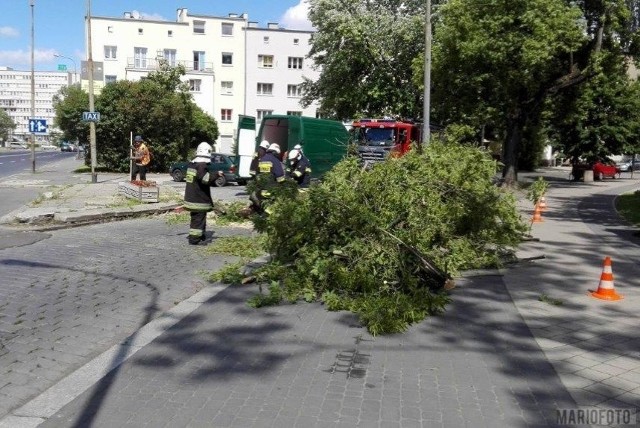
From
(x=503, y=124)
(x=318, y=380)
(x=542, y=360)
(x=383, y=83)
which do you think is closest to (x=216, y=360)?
(x=318, y=380)

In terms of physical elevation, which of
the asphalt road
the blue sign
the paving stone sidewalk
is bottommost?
the paving stone sidewalk

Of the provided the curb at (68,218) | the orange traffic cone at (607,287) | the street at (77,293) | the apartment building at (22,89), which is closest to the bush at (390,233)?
the street at (77,293)

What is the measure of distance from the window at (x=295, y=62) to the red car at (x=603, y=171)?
2885cm

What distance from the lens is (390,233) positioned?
24.5ft

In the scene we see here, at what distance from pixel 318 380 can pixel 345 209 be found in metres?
3.17

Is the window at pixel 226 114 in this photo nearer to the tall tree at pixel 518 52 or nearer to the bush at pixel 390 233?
the tall tree at pixel 518 52

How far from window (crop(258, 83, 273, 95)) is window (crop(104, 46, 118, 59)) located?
13.8 meters

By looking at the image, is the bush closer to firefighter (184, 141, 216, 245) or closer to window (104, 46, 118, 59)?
firefighter (184, 141, 216, 245)

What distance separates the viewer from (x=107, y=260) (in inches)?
363

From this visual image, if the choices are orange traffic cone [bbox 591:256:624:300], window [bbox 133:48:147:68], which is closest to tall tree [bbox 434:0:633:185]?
orange traffic cone [bbox 591:256:624:300]

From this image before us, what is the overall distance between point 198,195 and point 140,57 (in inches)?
2080

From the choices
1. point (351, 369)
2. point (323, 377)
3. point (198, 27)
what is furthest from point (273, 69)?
point (323, 377)

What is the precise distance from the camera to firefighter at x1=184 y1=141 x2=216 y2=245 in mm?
10641

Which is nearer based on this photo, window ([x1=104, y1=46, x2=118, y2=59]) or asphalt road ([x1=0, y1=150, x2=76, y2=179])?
asphalt road ([x1=0, y1=150, x2=76, y2=179])
